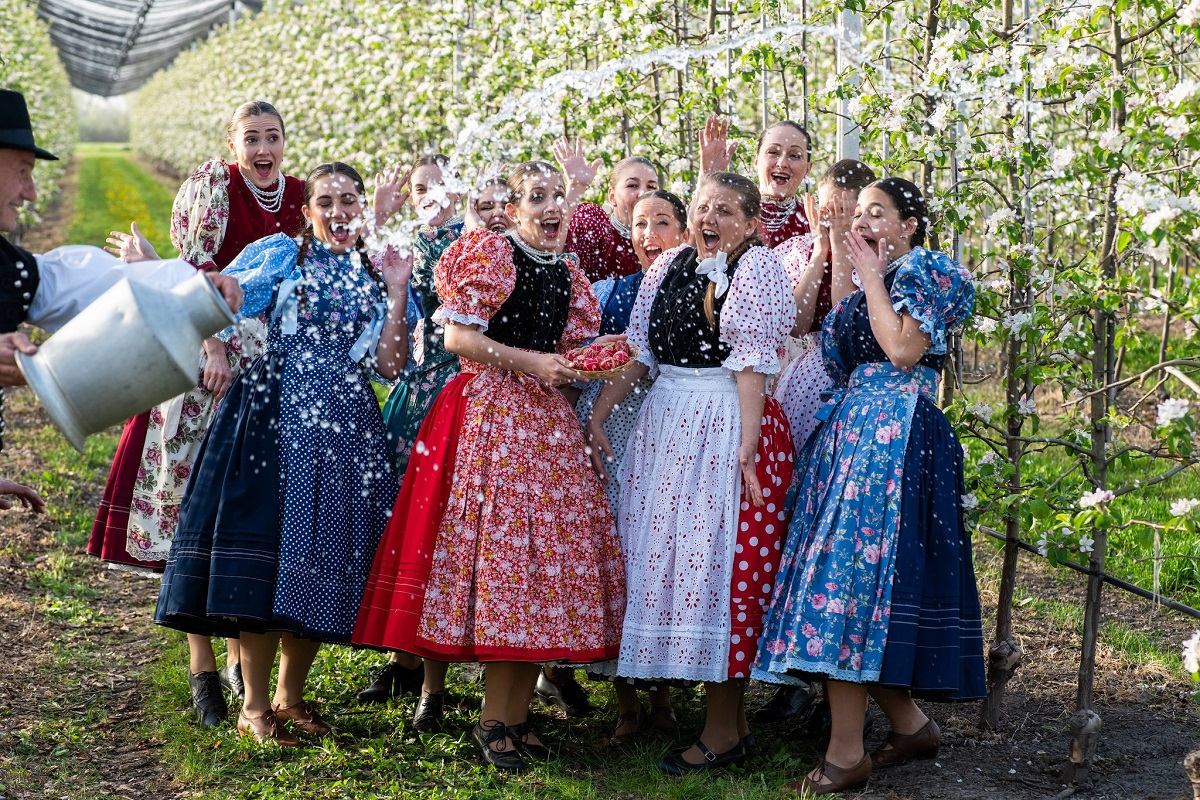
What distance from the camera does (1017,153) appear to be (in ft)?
12.0

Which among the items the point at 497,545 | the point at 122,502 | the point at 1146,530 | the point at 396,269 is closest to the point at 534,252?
the point at 396,269

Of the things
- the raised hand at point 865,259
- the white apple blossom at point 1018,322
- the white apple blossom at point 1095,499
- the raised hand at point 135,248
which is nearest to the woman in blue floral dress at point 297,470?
the raised hand at point 135,248

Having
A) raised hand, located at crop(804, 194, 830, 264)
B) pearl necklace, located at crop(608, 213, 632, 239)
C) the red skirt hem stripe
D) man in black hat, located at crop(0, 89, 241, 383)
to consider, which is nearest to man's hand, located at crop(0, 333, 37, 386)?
man in black hat, located at crop(0, 89, 241, 383)

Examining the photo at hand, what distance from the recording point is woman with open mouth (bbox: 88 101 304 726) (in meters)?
4.05

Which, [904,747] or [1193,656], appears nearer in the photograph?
[1193,656]

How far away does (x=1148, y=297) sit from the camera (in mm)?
2986

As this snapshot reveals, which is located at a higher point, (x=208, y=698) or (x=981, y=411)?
(x=981, y=411)

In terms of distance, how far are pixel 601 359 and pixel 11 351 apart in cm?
158

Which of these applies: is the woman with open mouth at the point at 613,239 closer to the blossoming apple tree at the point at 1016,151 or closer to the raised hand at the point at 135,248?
the blossoming apple tree at the point at 1016,151

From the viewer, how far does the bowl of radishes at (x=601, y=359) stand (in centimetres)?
356

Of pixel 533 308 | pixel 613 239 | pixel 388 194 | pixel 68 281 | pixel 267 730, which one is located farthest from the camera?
pixel 613 239

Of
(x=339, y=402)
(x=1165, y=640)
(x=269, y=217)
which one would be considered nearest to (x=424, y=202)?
(x=269, y=217)

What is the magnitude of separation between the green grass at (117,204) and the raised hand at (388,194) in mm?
10652

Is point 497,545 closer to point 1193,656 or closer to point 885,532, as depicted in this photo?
point 885,532
